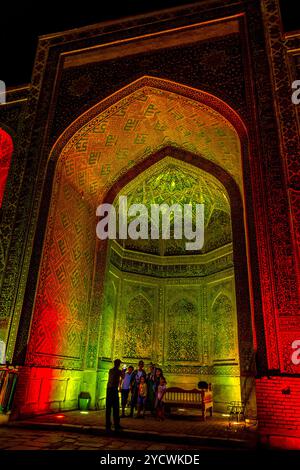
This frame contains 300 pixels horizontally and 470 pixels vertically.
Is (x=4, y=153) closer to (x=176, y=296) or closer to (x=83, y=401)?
(x=83, y=401)

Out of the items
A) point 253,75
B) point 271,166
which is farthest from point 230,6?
point 271,166

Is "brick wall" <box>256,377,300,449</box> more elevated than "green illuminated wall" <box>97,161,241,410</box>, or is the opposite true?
"green illuminated wall" <box>97,161,241,410</box>

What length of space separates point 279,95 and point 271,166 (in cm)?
136

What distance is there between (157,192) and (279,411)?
6.81m

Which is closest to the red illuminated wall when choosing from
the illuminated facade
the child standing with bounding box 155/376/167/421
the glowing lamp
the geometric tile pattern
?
the illuminated facade

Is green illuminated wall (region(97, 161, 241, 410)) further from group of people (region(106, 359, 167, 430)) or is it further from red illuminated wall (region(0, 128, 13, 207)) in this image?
red illuminated wall (region(0, 128, 13, 207))

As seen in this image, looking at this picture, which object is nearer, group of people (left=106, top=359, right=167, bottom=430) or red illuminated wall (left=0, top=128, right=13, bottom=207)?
group of people (left=106, top=359, right=167, bottom=430)

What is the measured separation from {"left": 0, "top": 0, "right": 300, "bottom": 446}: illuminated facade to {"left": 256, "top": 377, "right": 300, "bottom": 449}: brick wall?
0.02m

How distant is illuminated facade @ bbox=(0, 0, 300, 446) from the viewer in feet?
16.0

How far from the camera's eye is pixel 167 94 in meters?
6.81

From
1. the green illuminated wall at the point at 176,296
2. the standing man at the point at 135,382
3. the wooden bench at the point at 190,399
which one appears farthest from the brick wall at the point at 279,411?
the green illuminated wall at the point at 176,296

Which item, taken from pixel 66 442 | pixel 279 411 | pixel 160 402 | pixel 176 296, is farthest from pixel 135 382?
pixel 176 296

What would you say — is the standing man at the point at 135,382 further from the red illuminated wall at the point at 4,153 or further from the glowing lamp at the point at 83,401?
the red illuminated wall at the point at 4,153

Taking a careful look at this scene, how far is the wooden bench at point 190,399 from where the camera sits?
6401mm
